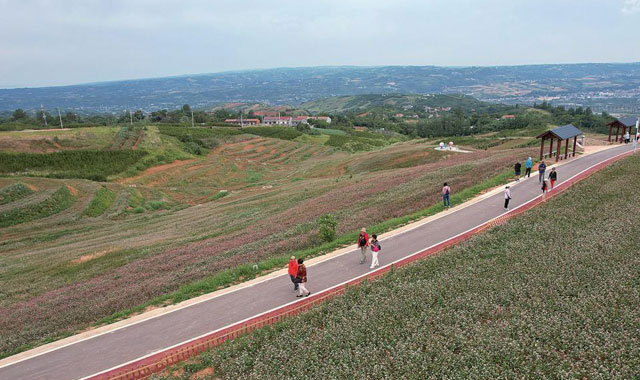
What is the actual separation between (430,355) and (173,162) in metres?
71.7

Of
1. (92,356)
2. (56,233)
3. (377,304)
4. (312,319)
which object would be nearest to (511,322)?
(377,304)

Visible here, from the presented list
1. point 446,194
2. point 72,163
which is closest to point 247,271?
point 446,194

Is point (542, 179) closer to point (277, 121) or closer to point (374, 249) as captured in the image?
point (374, 249)

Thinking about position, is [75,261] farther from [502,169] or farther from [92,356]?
[502,169]

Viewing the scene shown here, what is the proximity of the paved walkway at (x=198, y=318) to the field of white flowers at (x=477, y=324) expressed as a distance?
2.04 meters

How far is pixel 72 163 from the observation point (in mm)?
62688

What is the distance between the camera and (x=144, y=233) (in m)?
33.6

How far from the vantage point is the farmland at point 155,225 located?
16.8 metres

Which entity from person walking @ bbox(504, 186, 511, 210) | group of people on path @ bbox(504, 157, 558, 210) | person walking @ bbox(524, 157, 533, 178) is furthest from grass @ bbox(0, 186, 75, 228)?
person walking @ bbox(524, 157, 533, 178)

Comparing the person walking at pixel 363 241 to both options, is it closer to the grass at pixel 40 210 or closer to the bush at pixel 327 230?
the bush at pixel 327 230

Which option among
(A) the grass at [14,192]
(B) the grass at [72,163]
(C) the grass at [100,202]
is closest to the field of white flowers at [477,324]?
(C) the grass at [100,202]

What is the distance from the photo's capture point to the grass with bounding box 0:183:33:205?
41.5 meters

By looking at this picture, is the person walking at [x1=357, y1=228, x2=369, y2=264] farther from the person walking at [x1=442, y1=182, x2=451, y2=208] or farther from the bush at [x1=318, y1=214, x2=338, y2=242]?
the person walking at [x1=442, y1=182, x2=451, y2=208]

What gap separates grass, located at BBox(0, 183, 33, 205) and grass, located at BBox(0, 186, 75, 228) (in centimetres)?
330
